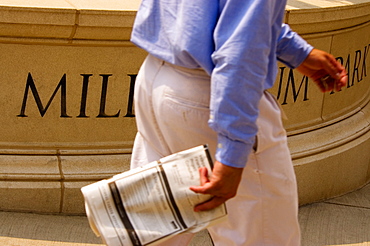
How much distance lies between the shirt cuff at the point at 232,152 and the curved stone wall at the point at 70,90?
1885mm

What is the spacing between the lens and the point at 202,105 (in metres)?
1.92

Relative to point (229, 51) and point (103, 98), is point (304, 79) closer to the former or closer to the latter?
point (103, 98)

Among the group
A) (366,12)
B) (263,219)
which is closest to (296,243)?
(263,219)

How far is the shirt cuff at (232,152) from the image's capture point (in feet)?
5.95

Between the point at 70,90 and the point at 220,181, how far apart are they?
2.02m

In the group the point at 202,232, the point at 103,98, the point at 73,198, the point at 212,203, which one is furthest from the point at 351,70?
the point at 212,203

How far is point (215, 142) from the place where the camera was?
2.01 m

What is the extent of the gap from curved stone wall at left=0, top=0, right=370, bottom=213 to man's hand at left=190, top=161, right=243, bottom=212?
187cm

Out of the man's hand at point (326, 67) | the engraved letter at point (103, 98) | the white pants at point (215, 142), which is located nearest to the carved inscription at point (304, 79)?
the engraved letter at point (103, 98)

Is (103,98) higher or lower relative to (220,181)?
lower

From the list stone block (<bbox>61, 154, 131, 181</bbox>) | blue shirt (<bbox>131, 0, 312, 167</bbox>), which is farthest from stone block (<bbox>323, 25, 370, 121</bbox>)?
blue shirt (<bbox>131, 0, 312, 167</bbox>)

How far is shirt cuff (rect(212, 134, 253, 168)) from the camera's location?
1813 millimetres

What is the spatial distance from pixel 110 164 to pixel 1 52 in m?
0.91

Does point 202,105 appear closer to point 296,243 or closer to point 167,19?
point 167,19
